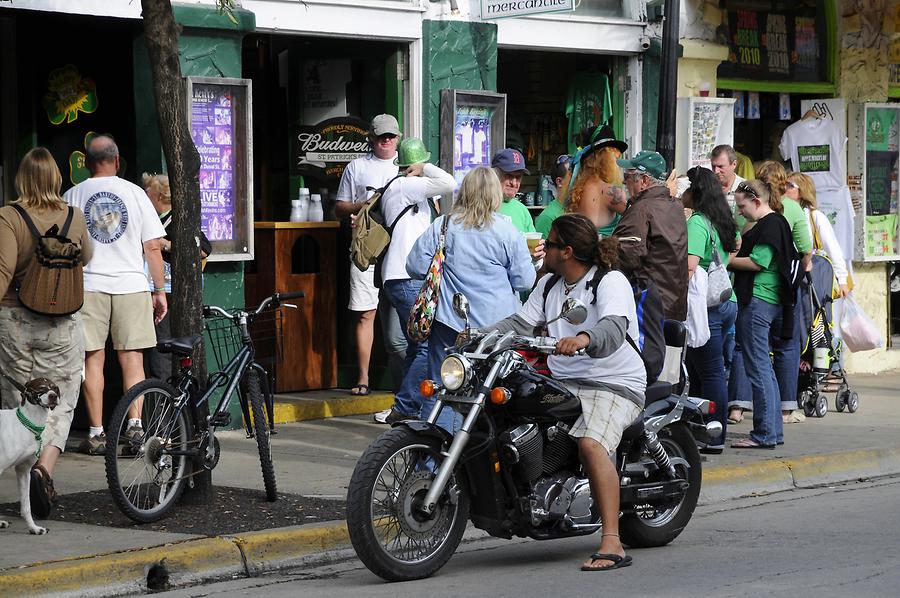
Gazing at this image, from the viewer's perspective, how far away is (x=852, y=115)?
15.8 meters

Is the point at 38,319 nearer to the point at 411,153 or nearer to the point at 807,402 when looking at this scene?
the point at 411,153

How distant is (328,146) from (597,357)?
20.5 feet

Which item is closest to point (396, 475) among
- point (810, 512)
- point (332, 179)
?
point (810, 512)

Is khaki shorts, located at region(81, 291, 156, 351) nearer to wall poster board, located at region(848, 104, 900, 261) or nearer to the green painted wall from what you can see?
the green painted wall

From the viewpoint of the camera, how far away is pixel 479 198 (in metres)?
9.11

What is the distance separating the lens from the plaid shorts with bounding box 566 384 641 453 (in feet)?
23.5

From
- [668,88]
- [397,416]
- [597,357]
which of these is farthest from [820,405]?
[597,357]

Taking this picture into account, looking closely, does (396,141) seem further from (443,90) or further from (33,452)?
(33,452)

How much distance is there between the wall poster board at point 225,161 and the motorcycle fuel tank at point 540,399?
14.7ft

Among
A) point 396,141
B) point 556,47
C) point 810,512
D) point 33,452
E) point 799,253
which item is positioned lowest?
point 810,512

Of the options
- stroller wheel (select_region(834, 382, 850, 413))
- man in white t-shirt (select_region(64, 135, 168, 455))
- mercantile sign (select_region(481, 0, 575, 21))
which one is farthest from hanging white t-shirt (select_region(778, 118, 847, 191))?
man in white t-shirt (select_region(64, 135, 168, 455))

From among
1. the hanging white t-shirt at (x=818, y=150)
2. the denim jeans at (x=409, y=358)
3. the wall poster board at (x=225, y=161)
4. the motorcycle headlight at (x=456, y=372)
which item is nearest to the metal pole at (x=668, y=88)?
the denim jeans at (x=409, y=358)

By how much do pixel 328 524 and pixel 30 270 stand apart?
212 centimetres

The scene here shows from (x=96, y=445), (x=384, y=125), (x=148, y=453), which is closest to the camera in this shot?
(x=148, y=453)
